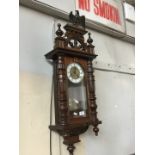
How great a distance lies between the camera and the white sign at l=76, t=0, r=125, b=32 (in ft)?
5.16

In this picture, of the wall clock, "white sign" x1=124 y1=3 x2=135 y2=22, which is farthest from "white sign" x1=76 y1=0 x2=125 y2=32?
the wall clock

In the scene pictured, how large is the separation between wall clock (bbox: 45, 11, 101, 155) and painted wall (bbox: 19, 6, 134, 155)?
7cm

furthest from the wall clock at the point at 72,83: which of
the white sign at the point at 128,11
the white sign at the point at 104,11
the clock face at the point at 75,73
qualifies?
the white sign at the point at 128,11

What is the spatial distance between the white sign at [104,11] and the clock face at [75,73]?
476 mm

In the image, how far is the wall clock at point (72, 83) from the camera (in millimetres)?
1215

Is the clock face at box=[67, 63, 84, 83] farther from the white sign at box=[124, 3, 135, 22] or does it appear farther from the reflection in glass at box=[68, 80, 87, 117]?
the white sign at box=[124, 3, 135, 22]

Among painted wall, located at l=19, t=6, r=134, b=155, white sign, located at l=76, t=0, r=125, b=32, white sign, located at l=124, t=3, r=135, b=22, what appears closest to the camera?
painted wall, located at l=19, t=6, r=134, b=155

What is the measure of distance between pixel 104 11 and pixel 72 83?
0.79 m

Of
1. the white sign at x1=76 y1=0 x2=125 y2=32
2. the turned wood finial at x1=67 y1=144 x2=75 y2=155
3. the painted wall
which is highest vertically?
the white sign at x1=76 y1=0 x2=125 y2=32

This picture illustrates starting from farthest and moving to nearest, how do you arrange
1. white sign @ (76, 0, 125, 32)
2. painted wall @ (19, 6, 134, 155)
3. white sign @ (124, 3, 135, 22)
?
white sign @ (124, 3, 135, 22), white sign @ (76, 0, 125, 32), painted wall @ (19, 6, 134, 155)

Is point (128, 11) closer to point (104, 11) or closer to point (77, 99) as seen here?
point (104, 11)

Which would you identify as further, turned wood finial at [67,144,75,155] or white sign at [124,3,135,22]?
white sign at [124,3,135,22]
